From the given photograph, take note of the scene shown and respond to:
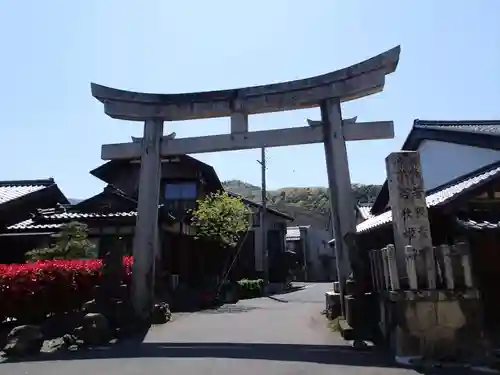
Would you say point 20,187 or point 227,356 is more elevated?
point 20,187

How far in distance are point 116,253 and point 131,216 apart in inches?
330

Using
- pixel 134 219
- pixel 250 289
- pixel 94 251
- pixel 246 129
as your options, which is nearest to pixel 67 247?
pixel 94 251

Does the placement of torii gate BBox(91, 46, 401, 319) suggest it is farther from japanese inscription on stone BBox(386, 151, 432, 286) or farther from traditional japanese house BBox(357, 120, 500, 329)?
japanese inscription on stone BBox(386, 151, 432, 286)

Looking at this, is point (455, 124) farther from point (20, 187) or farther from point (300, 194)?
point (300, 194)

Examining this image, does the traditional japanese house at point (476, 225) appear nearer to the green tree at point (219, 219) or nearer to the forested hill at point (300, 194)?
the green tree at point (219, 219)

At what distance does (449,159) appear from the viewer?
16.7 meters

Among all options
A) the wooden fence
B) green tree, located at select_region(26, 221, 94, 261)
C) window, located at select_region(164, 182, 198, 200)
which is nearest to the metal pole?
window, located at select_region(164, 182, 198, 200)

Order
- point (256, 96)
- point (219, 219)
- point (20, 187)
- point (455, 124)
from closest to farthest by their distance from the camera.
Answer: point (256, 96) → point (455, 124) → point (219, 219) → point (20, 187)

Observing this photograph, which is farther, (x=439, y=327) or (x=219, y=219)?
(x=219, y=219)

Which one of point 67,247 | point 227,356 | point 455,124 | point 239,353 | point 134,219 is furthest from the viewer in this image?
point 134,219

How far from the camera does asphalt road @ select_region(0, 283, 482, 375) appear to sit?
7.81 m

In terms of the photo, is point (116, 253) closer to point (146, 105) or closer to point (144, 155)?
point (144, 155)

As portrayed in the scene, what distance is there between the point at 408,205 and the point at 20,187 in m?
26.3

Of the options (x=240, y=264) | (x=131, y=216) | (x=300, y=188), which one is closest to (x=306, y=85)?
(x=131, y=216)
